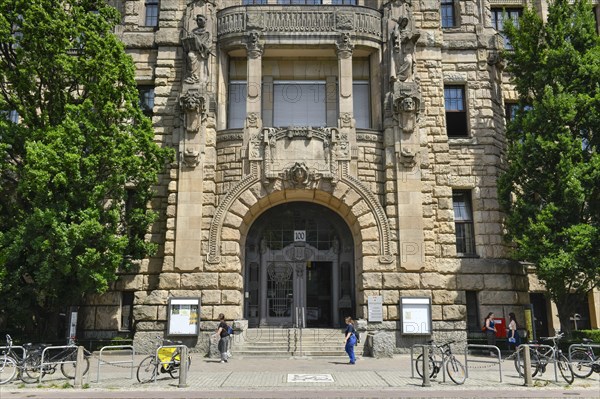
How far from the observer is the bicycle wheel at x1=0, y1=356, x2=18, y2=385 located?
14.1 meters

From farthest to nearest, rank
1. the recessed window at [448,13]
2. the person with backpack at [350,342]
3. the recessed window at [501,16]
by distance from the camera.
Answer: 1. the recessed window at [501,16]
2. the recessed window at [448,13]
3. the person with backpack at [350,342]

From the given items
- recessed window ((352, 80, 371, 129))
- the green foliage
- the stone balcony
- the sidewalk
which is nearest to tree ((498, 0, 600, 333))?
the green foliage

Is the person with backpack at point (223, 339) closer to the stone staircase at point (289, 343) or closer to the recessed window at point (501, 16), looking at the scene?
the stone staircase at point (289, 343)

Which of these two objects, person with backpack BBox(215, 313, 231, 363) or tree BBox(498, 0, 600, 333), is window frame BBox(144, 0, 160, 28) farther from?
tree BBox(498, 0, 600, 333)

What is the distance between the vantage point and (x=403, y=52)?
2225 centimetres

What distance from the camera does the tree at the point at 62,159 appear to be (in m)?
17.8

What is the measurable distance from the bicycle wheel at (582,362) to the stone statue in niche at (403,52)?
12.0 m

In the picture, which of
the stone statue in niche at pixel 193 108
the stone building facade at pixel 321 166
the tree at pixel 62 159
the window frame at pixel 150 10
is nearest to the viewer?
the tree at pixel 62 159

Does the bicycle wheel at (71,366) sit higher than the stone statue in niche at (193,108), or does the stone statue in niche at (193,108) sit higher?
the stone statue in niche at (193,108)

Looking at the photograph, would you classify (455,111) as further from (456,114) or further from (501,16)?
(501,16)

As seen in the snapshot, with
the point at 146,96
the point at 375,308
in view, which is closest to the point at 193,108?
the point at 146,96

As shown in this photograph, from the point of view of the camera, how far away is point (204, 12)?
22797mm

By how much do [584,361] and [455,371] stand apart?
148 inches

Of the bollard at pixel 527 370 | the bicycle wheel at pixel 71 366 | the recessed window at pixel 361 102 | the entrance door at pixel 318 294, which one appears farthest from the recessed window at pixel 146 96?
the bollard at pixel 527 370
